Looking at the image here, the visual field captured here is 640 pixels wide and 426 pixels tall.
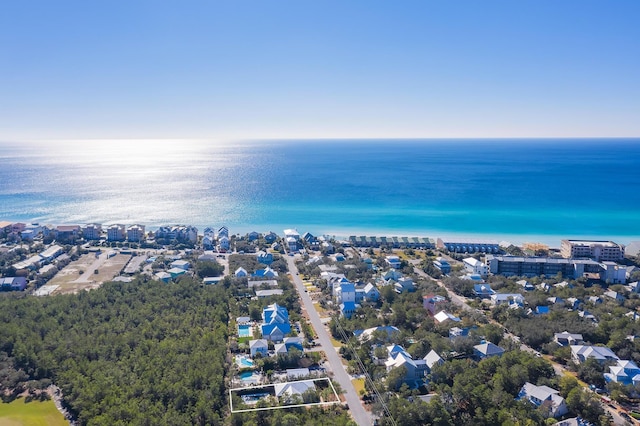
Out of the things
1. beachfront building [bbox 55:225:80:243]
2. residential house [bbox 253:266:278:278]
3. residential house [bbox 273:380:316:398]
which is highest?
beachfront building [bbox 55:225:80:243]

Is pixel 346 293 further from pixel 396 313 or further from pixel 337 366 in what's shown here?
pixel 337 366

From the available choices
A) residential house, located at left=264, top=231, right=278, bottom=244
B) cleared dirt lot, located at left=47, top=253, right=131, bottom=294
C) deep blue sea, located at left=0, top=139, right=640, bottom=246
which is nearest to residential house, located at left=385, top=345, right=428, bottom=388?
cleared dirt lot, located at left=47, top=253, right=131, bottom=294

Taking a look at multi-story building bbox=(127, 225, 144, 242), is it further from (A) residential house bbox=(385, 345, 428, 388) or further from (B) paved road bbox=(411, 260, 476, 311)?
(A) residential house bbox=(385, 345, 428, 388)

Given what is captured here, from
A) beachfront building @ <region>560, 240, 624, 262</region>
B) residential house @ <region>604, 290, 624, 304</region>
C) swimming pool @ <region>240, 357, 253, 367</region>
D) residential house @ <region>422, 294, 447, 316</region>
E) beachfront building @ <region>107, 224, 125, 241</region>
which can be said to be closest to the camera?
swimming pool @ <region>240, 357, 253, 367</region>

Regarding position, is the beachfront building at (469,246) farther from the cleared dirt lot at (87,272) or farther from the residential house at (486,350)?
the cleared dirt lot at (87,272)

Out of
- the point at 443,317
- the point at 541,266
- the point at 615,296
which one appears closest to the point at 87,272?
the point at 443,317

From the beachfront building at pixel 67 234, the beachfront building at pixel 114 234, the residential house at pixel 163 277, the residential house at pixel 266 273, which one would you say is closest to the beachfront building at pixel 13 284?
the residential house at pixel 163 277

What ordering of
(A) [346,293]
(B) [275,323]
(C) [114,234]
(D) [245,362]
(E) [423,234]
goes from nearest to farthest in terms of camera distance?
(D) [245,362]
(B) [275,323]
(A) [346,293]
(C) [114,234]
(E) [423,234]
